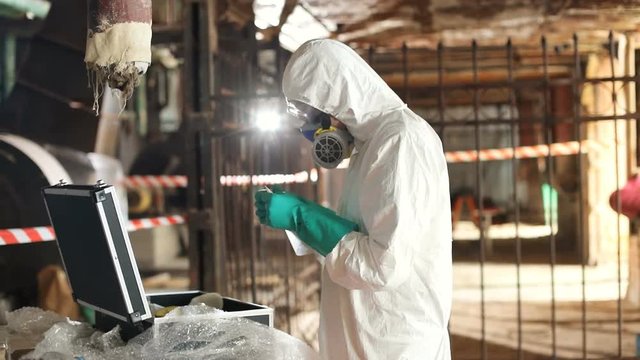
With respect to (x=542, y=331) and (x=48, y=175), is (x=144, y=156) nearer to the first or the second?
(x=48, y=175)

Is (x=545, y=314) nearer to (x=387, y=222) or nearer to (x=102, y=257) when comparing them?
(x=387, y=222)

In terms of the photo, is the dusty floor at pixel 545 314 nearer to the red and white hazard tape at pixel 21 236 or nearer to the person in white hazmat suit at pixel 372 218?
the person in white hazmat suit at pixel 372 218

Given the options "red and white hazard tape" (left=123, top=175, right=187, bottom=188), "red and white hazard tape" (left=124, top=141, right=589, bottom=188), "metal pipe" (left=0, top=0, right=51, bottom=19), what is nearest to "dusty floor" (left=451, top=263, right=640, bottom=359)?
"red and white hazard tape" (left=124, top=141, right=589, bottom=188)

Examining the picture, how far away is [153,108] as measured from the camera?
7.62 meters

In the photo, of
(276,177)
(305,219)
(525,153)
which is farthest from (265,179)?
(525,153)

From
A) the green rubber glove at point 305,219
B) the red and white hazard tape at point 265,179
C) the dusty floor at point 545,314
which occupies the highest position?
the red and white hazard tape at point 265,179

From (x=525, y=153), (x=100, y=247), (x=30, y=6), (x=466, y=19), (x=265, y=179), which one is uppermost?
(x=466, y=19)

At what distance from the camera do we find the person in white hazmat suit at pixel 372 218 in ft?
6.29

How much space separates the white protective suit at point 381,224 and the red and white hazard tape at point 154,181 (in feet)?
17.3

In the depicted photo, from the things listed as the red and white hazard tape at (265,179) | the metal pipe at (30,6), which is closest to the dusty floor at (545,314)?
the red and white hazard tape at (265,179)

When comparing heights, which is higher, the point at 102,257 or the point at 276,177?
the point at 276,177

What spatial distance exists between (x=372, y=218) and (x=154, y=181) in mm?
5685

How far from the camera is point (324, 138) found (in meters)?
2.17

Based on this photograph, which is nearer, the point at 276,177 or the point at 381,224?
the point at 381,224
